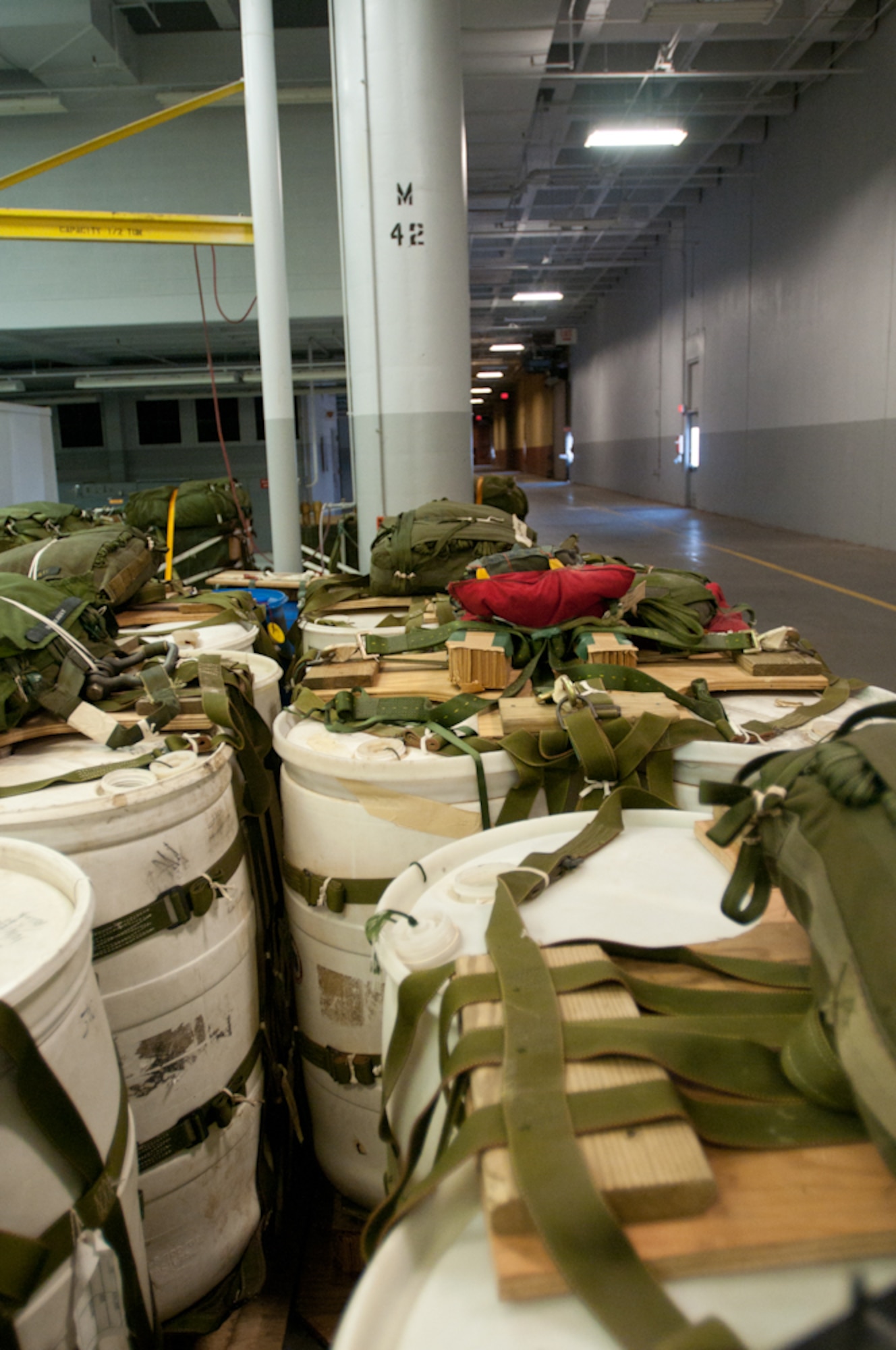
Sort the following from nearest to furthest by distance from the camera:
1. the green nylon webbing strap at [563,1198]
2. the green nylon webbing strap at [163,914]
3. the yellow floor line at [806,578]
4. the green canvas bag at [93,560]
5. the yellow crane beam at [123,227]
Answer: the green nylon webbing strap at [563,1198]
the green nylon webbing strap at [163,914]
the green canvas bag at [93,560]
the yellow crane beam at [123,227]
the yellow floor line at [806,578]

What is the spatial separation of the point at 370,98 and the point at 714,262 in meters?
14.1

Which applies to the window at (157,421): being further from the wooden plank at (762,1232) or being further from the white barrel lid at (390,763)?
the wooden plank at (762,1232)

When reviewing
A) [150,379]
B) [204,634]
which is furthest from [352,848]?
[150,379]

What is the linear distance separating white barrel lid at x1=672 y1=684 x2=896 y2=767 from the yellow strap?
385 cm

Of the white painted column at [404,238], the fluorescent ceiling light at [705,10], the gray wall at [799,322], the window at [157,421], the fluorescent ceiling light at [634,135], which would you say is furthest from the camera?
the window at [157,421]

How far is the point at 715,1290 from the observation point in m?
0.80

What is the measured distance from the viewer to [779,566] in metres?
10.6

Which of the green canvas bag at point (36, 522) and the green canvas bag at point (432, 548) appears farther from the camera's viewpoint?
the green canvas bag at point (36, 522)

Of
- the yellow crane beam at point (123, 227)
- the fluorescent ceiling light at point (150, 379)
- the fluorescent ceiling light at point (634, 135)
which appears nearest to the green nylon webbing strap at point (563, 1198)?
the yellow crane beam at point (123, 227)

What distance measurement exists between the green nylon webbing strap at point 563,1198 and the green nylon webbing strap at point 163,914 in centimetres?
102

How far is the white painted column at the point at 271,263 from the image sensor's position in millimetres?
5840

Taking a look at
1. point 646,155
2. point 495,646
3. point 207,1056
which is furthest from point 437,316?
point 646,155

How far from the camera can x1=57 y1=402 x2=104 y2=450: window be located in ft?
75.0

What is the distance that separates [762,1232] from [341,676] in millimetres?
1949
